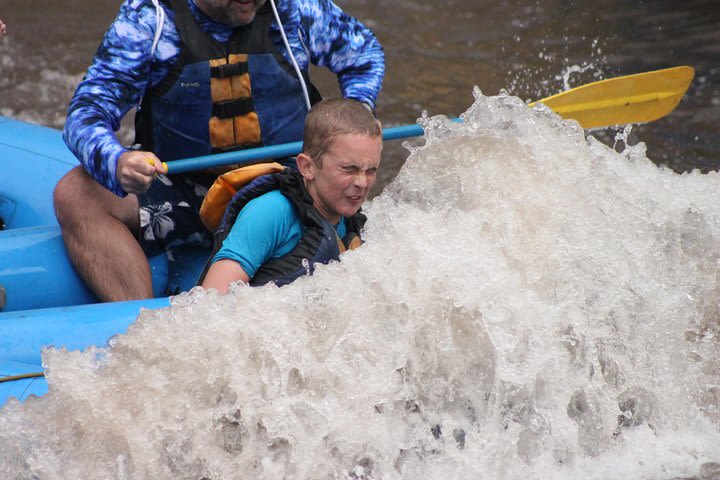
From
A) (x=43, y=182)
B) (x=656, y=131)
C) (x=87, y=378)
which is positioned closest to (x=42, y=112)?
(x=43, y=182)

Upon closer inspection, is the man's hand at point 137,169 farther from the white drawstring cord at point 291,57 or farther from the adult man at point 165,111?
the white drawstring cord at point 291,57

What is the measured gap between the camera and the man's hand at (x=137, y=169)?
2.05 meters

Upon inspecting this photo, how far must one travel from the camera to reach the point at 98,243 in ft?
7.25

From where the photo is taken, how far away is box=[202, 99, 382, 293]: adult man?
6.34ft

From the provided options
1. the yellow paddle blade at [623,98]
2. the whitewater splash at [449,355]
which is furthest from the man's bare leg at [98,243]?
the yellow paddle blade at [623,98]

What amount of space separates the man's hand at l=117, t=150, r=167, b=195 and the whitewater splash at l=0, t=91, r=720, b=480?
1.37 feet

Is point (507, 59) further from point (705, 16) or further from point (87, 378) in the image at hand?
point (87, 378)

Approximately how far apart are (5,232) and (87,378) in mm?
851

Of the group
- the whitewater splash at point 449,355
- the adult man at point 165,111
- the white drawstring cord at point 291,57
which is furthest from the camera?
the white drawstring cord at point 291,57

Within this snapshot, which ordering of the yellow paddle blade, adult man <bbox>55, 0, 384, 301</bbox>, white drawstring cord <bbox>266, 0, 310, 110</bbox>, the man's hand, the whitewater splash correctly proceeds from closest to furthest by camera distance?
the whitewater splash < the man's hand < adult man <bbox>55, 0, 384, 301</bbox> < white drawstring cord <bbox>266, 0, 310, 110</bbox> < the yellow paddle blade

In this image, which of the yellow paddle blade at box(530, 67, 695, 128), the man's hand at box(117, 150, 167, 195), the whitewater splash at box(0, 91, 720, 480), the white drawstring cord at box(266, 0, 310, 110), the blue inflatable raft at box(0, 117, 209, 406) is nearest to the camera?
the whitewater splash at box(0, 91, 720, 480)

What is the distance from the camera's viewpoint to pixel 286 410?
1.66 m

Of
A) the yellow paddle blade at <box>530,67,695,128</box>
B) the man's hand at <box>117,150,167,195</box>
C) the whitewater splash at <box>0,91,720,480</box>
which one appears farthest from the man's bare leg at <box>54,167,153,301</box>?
the yellow paddle blade at <box>530,67,695,128</box>

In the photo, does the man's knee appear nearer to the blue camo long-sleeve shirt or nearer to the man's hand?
the blue camo long-sleeve shirt
